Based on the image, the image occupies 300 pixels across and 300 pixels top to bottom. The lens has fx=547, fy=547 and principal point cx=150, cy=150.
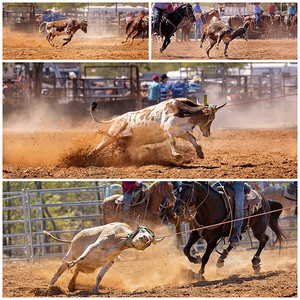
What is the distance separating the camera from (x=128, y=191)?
1045 centimetres

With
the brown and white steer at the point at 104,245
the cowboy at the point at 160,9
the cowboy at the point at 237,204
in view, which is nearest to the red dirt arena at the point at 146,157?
the cowboy at the point at 237,204

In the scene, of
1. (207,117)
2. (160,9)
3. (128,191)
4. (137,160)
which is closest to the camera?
(207,117)

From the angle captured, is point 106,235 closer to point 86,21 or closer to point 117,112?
point 86,21

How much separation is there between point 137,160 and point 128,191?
0.64 m

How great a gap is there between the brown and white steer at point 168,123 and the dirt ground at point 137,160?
0.38m

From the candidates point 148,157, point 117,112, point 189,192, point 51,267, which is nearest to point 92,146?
point 148,157

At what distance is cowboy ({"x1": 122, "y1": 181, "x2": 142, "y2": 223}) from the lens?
10.4 metres

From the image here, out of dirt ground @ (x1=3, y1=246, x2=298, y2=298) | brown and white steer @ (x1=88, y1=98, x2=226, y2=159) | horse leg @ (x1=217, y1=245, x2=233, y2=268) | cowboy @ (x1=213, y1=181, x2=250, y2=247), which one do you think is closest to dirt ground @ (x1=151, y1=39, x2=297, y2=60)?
brown and white steer @ (x1=88, y1=98, x2=226, y2=159)

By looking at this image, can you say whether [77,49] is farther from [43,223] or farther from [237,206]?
Result: [237,206]

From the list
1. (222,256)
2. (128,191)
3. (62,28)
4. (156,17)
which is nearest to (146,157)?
(128,191)

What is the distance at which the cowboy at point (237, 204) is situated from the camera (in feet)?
29.8

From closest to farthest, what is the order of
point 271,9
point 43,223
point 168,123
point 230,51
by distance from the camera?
point 168,123, point 43,223, point 230,51, point 271,9

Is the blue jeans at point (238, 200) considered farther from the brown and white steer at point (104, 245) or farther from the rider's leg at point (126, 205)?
the brown and white steer at point (104, 245)

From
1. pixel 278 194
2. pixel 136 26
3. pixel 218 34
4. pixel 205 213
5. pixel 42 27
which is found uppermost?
pixel 42 27
